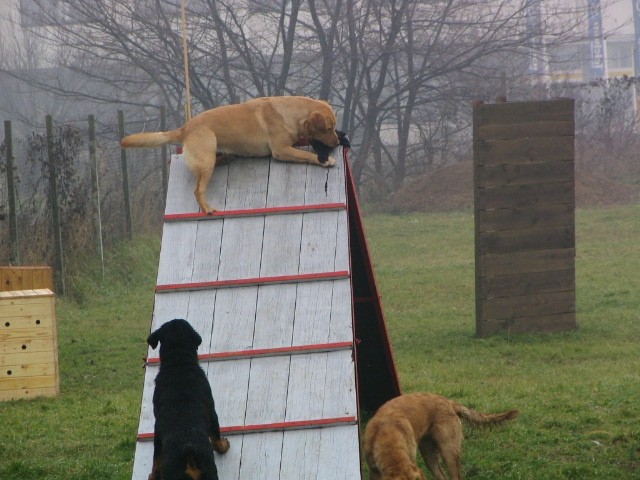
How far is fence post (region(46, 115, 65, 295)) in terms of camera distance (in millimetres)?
14375

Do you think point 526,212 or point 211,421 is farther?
point 526,212

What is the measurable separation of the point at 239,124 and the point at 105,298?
8428mm

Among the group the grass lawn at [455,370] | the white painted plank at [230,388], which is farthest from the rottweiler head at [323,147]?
the grass lawn at [455,370]

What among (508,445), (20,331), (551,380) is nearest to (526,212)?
(551,380)

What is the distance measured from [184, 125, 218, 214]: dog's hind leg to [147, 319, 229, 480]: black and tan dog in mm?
1457

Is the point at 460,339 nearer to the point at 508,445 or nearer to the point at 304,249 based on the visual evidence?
the point at 508,445

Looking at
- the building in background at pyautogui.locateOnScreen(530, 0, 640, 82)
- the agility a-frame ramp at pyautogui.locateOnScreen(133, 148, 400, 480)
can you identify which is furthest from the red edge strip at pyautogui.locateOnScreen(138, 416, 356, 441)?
the building in background at pyautogui.locateOnScreen(530, 0, 640, 82)

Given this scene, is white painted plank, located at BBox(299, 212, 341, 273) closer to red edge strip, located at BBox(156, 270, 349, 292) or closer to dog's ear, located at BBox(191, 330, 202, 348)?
red edge strip, located at BBox(156, 270, 349, 292)

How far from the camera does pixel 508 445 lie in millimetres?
6945

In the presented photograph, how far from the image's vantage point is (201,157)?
6.76 meters

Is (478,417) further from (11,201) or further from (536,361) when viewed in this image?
(11,201)

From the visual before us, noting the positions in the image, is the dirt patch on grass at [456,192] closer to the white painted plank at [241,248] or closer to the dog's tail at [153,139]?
the dog's tail at [153,139]

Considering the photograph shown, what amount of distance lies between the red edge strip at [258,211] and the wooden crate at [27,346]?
3.38 m

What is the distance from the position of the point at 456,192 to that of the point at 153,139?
58.7 ft
